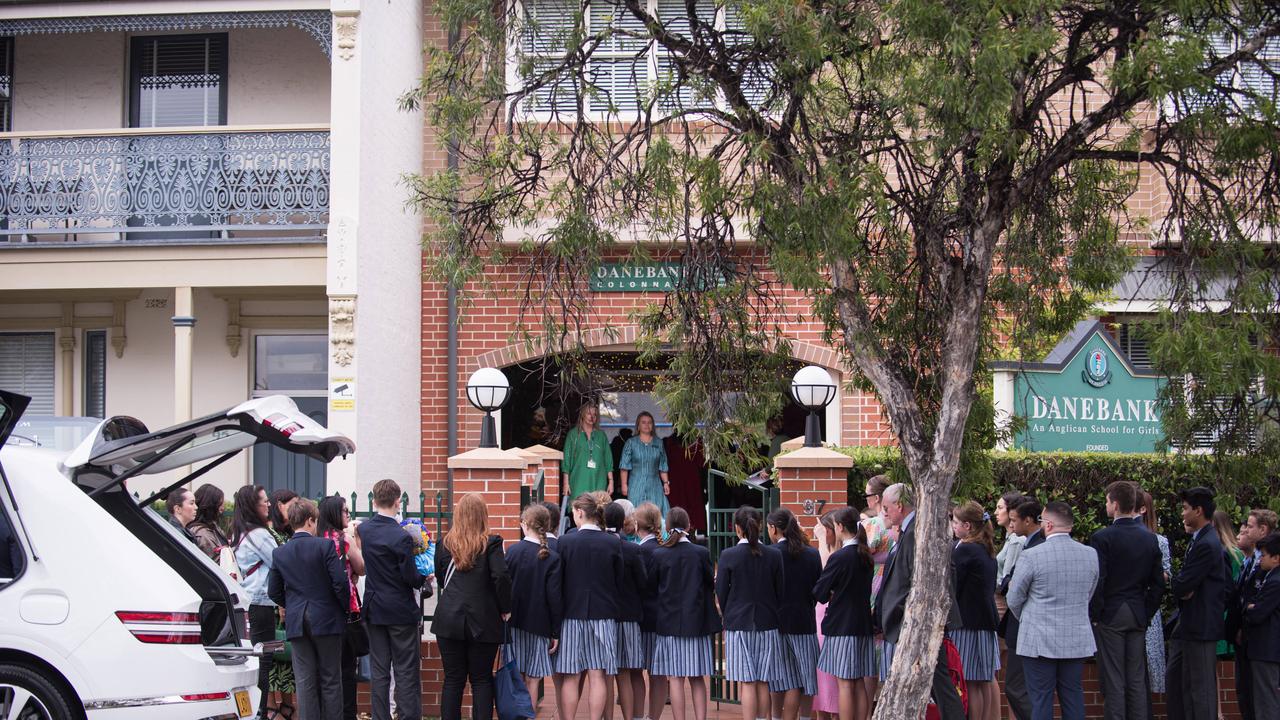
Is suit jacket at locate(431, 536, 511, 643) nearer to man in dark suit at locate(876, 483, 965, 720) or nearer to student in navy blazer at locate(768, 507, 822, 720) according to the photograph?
student in navy blazer at locate(768, 507, 822, 720)

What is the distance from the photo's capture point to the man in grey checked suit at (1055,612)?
8648 mm

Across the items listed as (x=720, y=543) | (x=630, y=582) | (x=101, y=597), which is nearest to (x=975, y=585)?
(x=630, y=582)

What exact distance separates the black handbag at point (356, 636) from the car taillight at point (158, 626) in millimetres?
2515

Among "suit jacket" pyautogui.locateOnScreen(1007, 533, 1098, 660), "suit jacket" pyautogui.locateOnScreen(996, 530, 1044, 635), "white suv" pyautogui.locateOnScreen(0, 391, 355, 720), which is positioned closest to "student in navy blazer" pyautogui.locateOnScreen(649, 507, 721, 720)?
"suit jacket" pyautogui.locateOnScreen(996, 530, 1044, 635)

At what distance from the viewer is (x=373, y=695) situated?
8938 millimetres

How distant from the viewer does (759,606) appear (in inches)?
365

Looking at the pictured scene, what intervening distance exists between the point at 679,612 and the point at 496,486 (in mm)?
2135

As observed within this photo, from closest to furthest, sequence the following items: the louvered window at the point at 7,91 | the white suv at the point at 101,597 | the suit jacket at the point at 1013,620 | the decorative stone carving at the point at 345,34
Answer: the white suv at the point at 101,597 < the suit jacket at the point at 1013,620 < the decorative stone carving at the point at 345,34 < the louvered window at the point at 7,91

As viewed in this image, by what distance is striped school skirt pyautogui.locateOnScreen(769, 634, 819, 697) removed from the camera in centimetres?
938

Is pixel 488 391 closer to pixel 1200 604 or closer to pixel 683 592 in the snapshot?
pixel 683 592

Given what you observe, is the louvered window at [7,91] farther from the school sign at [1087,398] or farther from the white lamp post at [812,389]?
the school sign at [1087,398]

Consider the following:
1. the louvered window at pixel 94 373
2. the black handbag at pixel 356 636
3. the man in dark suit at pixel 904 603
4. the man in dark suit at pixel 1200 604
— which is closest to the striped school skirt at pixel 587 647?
the black handbag at pixel 356 636

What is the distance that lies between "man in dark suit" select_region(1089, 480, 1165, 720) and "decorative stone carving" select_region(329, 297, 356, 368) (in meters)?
7.40

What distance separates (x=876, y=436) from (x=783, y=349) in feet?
22.4
